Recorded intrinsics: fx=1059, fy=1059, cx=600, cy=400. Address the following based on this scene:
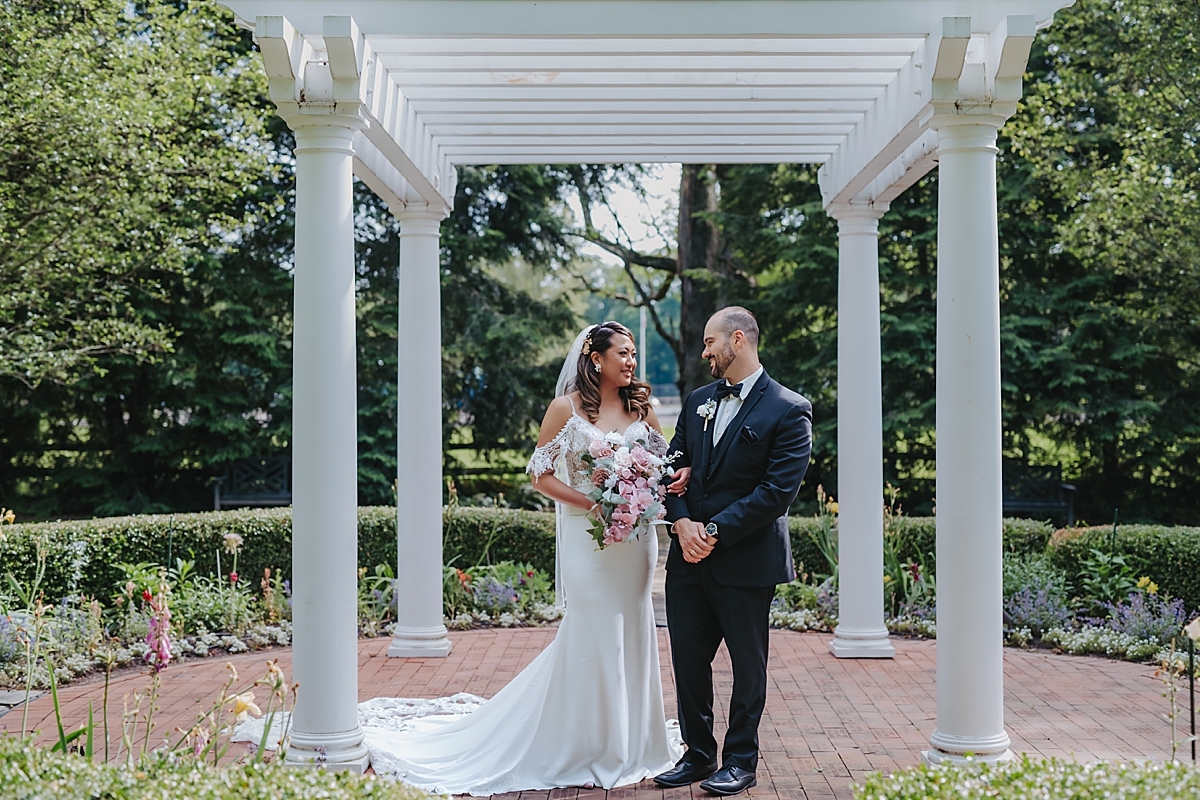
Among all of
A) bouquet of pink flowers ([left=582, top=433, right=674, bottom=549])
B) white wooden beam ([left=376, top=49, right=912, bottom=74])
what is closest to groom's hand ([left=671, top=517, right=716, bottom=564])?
bouquet of pink flowers ([left=582, top=433, right=674, bottom=549])

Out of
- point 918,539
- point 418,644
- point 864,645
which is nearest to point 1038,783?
point 864,645

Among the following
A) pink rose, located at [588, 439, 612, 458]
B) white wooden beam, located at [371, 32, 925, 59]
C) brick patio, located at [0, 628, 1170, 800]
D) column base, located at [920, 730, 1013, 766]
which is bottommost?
brick patio, located at [0, 628, 1170, 800]

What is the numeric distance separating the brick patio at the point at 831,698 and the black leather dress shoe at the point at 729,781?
0.06 m

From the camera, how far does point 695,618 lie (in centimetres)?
485

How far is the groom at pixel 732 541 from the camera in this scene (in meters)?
4.64

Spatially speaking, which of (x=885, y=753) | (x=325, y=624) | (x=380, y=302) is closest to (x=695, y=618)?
(x=885, y=753)

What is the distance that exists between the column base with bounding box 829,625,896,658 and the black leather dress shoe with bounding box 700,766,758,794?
9.22ft

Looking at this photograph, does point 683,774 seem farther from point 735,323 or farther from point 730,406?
point 735,323

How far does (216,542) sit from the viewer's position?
29.3 feet

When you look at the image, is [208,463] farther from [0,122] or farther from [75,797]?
[75,797]

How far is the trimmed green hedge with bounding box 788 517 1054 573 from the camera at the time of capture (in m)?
8.95

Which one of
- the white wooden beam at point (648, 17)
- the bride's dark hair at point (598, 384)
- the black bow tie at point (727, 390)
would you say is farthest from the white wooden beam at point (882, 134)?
the bride's dark hair at point (598, 384)

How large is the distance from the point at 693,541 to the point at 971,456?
4.30ft

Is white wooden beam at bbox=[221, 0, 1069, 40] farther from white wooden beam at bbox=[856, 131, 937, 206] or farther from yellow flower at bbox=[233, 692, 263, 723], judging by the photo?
yellow flower at bbox=[233, 692, 263, 723]
